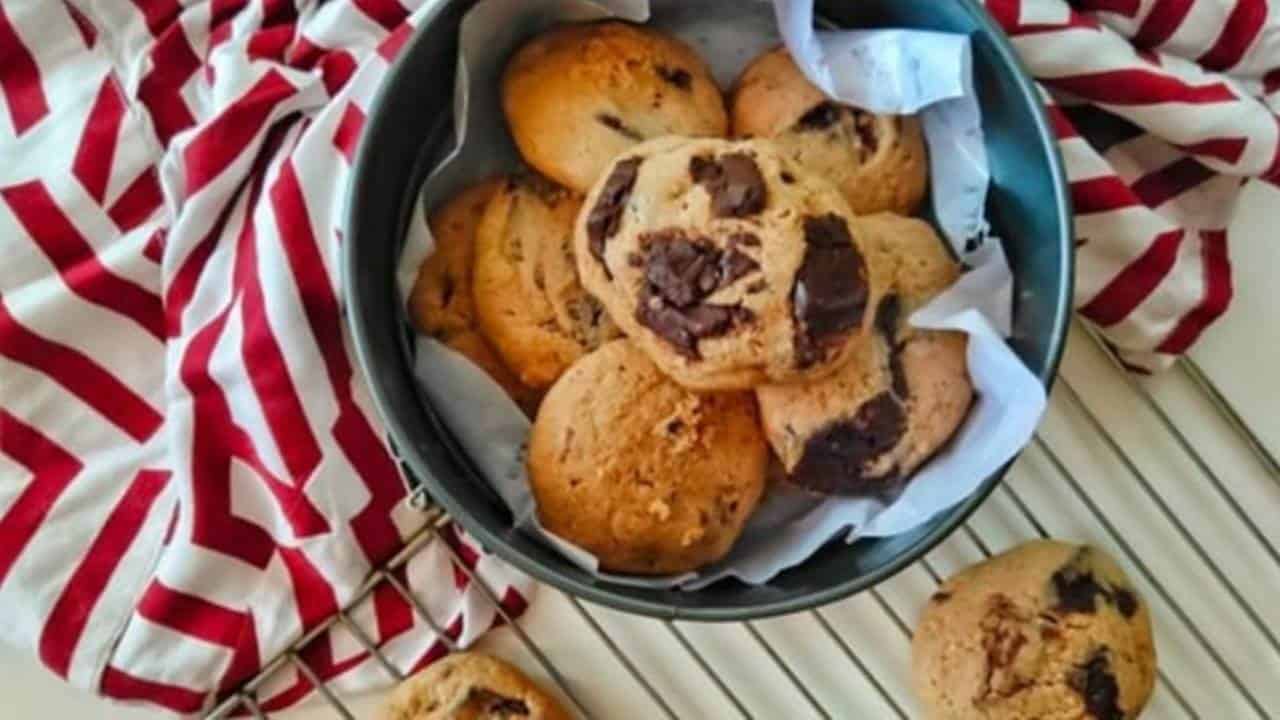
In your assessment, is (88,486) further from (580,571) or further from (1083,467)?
(1083,467)

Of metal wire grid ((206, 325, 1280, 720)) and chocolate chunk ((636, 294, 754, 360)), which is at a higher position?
chocolate chunk ((636, 294, 754, 360))

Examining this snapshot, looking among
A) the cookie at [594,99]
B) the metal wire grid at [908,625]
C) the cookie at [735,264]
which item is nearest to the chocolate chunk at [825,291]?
the cookie at [735,264]

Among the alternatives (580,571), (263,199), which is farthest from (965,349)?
(263,199)

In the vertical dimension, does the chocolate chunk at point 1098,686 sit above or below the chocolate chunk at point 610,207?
below

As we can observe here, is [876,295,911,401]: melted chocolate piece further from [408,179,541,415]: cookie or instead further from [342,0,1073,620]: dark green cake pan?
[408,179,541,415]: cookie

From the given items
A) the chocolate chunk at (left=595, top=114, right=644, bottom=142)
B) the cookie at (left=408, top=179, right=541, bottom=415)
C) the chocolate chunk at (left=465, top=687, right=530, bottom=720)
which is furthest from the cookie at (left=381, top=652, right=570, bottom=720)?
the chocolate chunk at (left=595, top=114, right=644, bottom=142)

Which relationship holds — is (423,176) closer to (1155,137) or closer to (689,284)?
(689,284)

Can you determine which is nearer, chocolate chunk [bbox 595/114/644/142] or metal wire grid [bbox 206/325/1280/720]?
chocolate chunk [bbox 595/114/644/142]

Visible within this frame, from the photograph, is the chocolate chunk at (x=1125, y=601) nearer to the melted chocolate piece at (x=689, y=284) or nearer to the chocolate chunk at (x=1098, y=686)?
the chocolate chunk at (x=1098, y=686)
